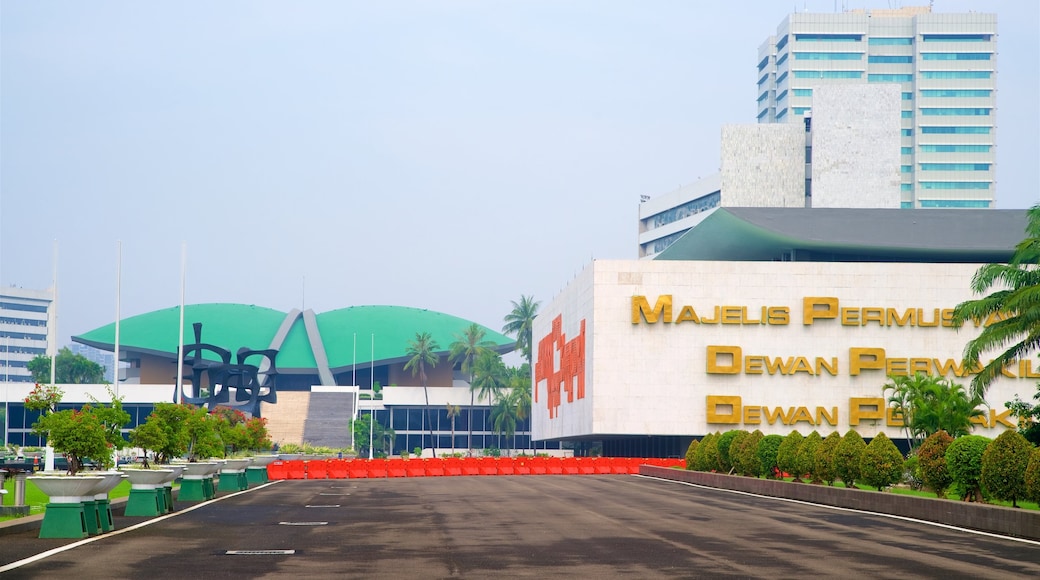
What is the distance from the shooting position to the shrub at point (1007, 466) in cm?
2400

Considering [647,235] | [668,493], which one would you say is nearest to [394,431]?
[647,235]

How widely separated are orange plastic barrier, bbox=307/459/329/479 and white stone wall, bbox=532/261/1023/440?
2130 centimetres

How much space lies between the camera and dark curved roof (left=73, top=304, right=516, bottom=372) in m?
168

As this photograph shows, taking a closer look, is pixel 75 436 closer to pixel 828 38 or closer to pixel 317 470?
pixel 317 470

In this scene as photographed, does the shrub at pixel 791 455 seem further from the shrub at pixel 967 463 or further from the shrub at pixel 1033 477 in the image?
the shrub at pixel 1033 477

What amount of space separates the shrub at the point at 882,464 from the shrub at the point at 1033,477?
29.9ft

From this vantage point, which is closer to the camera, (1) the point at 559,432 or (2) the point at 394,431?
(1) the point at 559,432

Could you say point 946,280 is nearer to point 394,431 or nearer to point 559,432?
point 559,432

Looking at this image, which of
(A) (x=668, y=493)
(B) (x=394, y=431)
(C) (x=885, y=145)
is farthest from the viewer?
(B) (x=394, y=431)

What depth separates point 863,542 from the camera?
68.2 ft

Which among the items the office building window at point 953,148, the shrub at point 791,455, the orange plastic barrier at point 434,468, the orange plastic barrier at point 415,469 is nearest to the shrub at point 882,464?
the shrub at point 791,455

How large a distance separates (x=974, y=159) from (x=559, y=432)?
88407 mm

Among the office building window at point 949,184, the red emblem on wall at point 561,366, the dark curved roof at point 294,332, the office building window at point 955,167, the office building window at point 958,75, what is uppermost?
the office building window at point 958,75

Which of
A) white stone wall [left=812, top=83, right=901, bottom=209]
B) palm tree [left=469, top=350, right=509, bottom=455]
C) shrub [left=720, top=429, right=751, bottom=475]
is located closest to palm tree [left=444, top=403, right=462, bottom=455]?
palm tree [left=469, top=350, right=509, bottom=455]
